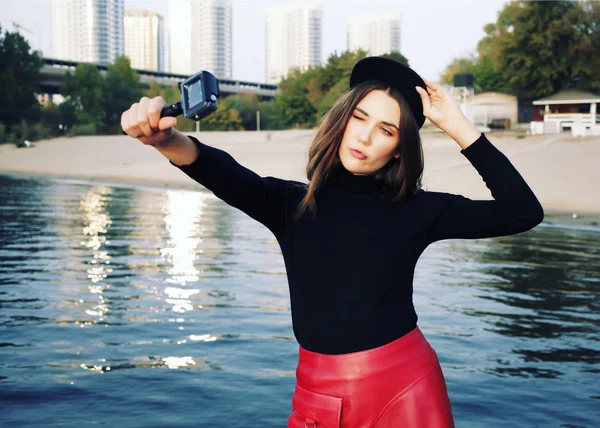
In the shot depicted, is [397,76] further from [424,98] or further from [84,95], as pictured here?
[84,95]

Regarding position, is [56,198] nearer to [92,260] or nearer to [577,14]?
[92,260]

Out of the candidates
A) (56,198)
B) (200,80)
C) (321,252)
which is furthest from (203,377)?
(56,198)

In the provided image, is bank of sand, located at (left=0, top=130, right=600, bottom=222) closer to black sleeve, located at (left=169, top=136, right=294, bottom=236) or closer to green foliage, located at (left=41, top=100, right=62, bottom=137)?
black sleeve, located at (left=169, top=136, right=294, bottom=236)

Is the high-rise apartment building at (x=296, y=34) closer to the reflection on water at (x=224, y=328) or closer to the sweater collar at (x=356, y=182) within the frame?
the reflection on water at (x=224, y=328)

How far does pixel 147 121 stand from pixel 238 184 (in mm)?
441

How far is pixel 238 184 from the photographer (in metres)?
2.86

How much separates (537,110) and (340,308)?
60.2 metres

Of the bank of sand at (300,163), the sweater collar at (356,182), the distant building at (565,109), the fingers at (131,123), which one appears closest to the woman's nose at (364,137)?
the sweater collar at (356,182)

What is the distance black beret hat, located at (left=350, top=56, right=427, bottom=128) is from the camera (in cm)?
304

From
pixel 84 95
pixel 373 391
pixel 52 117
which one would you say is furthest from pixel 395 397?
pixel 84 95

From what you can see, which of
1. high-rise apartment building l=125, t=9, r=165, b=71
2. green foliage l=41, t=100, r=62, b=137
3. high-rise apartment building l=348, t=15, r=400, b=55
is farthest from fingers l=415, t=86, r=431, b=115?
high-rise apartment building l=125, t=9, r=165, b=71

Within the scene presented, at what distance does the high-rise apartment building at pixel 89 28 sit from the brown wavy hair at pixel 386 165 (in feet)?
587

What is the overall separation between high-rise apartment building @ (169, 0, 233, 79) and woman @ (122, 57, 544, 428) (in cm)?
18147

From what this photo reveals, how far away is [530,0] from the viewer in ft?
193
